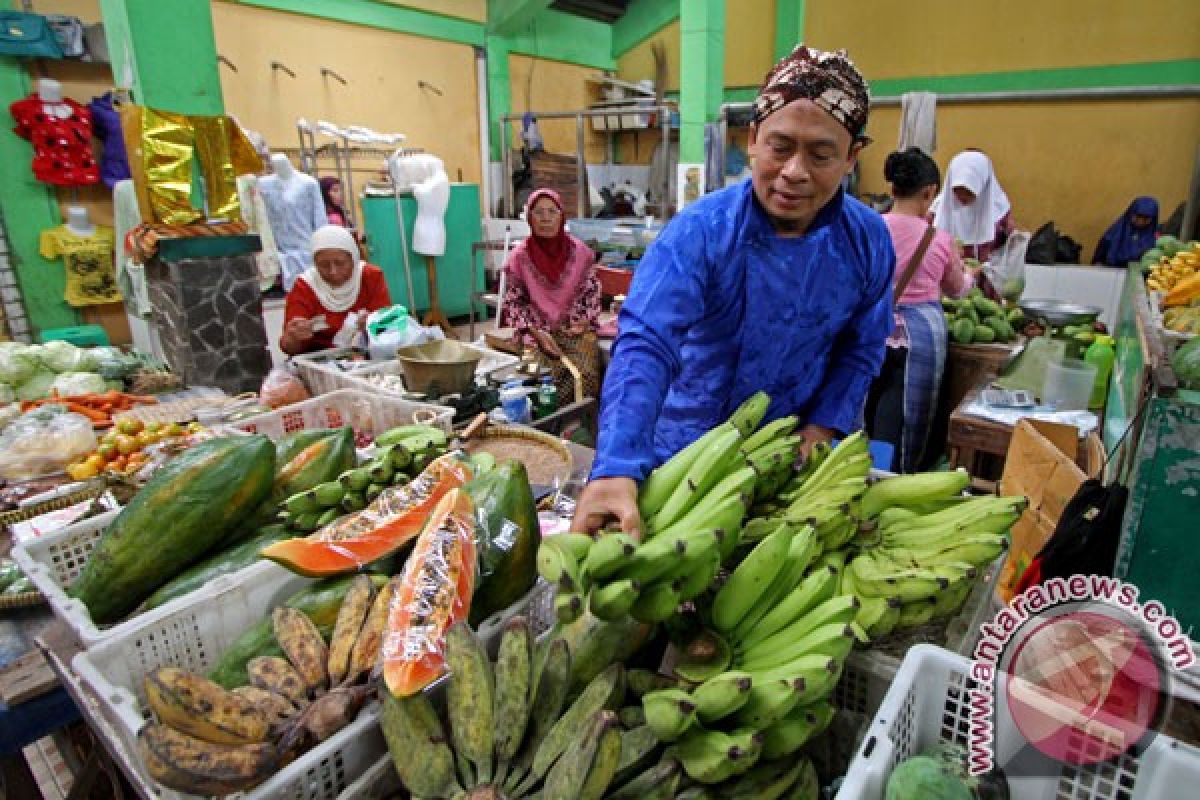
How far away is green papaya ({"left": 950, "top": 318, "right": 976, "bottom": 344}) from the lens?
473 cm

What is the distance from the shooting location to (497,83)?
11633 millimetres

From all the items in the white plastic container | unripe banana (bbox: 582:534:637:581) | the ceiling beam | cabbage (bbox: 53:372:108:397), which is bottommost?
the white plastic container

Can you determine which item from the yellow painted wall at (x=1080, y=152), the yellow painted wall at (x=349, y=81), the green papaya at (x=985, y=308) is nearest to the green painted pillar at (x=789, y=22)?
the yellow painted wall at (x=1080, y=152)

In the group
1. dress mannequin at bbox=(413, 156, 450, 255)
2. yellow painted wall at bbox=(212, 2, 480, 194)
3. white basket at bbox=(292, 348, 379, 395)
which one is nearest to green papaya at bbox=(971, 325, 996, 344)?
white basket at bbox=(292, 348, 379, 395)

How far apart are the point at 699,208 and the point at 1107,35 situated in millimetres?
9229

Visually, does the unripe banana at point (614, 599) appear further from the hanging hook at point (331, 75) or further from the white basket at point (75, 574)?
the hanging hook at point (331, 75)

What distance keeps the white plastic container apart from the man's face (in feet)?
8.96

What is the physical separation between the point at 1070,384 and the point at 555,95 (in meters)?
11.0

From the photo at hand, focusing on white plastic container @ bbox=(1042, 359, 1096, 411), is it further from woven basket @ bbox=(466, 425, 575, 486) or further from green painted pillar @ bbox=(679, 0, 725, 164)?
green painted pillar @ bbox=(679, 0, 725, 164)

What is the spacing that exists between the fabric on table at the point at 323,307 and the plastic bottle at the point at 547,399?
5.15 ft

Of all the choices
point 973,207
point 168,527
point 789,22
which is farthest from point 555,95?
point 168,527

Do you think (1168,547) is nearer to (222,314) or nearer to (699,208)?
(699,208)

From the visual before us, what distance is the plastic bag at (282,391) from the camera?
3.18m

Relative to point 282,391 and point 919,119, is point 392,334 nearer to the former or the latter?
point 282,391
